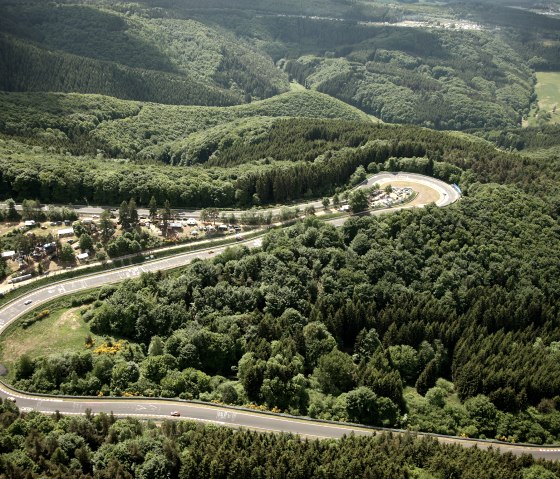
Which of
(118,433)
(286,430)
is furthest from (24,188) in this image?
(286,430)

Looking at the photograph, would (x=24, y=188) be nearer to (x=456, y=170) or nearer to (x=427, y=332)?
(x=427, y=332)

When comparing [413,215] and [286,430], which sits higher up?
[413,215]

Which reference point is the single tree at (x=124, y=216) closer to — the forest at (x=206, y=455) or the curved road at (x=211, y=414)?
the curved road at (x=211, y=414)

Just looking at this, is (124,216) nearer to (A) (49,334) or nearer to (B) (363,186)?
(A) (49,334)

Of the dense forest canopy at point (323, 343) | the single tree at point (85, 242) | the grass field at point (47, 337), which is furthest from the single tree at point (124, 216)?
the grass field at point (47, 337)

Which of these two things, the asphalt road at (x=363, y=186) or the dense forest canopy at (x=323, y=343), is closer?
the dense forest canopy at (x=323, y=343)

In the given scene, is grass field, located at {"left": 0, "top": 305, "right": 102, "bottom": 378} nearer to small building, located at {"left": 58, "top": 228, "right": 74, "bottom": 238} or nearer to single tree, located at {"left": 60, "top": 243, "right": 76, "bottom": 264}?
single tree, located at {"left": 60, "top": 243, "right": 76, "bottom": 264}
